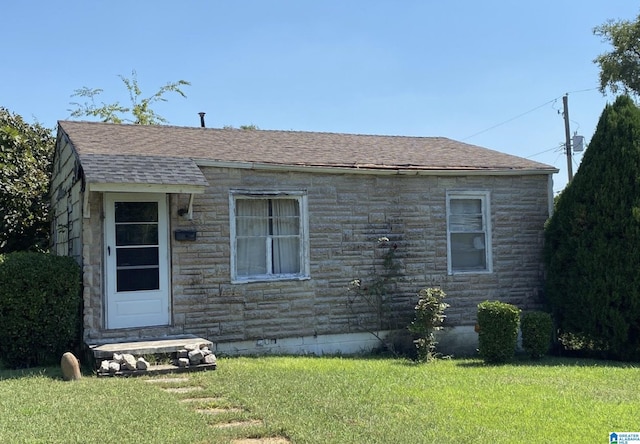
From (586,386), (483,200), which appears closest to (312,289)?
(483,200)

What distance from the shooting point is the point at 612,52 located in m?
29.4

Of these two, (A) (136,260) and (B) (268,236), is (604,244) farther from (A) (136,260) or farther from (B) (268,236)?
Answer: (A) (136,260)

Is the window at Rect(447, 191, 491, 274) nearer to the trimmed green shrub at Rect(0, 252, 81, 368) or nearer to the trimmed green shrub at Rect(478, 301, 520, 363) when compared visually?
the trimmed green shrub at Rect(478, 301, 520, 363)

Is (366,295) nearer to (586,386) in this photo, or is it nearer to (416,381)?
(416,381)

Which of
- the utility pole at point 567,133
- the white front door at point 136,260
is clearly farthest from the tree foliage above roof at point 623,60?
the white front door at point 136,260

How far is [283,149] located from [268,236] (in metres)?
A: 2.02

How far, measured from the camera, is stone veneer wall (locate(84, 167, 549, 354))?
33.0 feet

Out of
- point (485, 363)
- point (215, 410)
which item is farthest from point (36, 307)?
point (485, 363)

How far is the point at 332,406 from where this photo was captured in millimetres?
6488

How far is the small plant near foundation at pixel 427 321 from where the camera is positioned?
10.5 m

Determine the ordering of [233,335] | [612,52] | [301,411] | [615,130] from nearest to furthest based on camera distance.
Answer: [301,411], [233,335], [615,130], [612,52]

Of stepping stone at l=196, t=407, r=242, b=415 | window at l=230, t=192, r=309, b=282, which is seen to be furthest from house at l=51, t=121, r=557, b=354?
stepping stone at l=196, t=407, r=242, b=415

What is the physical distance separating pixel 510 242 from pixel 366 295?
3190 millimetres

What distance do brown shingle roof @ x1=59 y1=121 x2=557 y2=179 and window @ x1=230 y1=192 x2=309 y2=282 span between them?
68 centimetres
